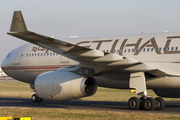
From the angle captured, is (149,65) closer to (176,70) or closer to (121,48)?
(176,70)

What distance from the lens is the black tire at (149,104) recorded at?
49.5 ft

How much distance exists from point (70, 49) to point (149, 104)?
16.2ft

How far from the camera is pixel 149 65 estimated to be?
48.4 ft

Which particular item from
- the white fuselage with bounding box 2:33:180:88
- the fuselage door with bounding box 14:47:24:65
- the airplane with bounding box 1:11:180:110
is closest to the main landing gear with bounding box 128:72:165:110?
the airplane with bounding box 1:11:180:110

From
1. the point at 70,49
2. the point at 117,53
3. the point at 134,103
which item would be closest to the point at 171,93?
the point at 134,103

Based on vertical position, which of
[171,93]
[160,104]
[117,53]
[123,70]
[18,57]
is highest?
[18,57]

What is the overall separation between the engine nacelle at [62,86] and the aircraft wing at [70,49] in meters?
1.40

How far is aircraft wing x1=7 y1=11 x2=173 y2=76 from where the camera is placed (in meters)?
12.5

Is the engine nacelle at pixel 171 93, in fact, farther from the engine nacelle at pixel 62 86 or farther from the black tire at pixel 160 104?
the engine nacelle at pixel 62 86

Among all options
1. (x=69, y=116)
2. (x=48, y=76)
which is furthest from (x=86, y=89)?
(x=69, y=116)

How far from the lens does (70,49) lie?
13.5 meters

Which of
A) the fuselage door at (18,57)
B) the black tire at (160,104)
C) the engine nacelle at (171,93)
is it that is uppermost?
the fuselage door at (18,57)

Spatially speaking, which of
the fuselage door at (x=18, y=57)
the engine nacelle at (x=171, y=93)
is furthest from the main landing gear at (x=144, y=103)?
the fuselage door at (x=18, y=57)

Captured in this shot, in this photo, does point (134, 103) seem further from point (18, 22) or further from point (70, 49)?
point (18, 22)
